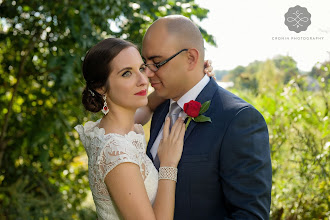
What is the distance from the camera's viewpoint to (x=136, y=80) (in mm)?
2139

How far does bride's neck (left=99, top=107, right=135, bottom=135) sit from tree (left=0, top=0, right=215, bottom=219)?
81 cm

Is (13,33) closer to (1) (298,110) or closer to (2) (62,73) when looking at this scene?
(2) (62,73)

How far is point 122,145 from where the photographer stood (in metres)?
2.01

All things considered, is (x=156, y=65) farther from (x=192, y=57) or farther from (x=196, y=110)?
(x=196, y=110)

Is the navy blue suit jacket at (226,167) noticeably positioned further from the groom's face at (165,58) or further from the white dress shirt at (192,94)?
the groom's face at (165,58)

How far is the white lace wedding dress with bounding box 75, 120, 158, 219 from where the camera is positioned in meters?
1.96

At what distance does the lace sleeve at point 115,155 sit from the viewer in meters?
1.93

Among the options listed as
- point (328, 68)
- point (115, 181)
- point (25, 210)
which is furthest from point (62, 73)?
point (328, 68)

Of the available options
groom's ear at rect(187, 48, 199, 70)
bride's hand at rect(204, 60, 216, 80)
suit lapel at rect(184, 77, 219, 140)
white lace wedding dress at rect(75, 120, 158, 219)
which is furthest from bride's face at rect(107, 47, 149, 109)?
bride's hand at rect(204, 60, 216, 80)

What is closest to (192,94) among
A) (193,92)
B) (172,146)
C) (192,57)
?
(193,92)

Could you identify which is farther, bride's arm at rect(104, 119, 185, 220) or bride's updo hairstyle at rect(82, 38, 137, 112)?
bride's updo hairstyle at rect(82, 38, 137, 112)

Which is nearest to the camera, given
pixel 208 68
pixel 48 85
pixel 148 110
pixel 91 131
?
pixel 91 131

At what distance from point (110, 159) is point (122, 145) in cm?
11

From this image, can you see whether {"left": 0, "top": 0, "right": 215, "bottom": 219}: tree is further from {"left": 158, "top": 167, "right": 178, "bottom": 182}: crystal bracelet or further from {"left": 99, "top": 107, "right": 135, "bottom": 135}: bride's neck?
{"left": 158, "top": 167, "right": 178, "bottom": 182}: crystal bracelet
